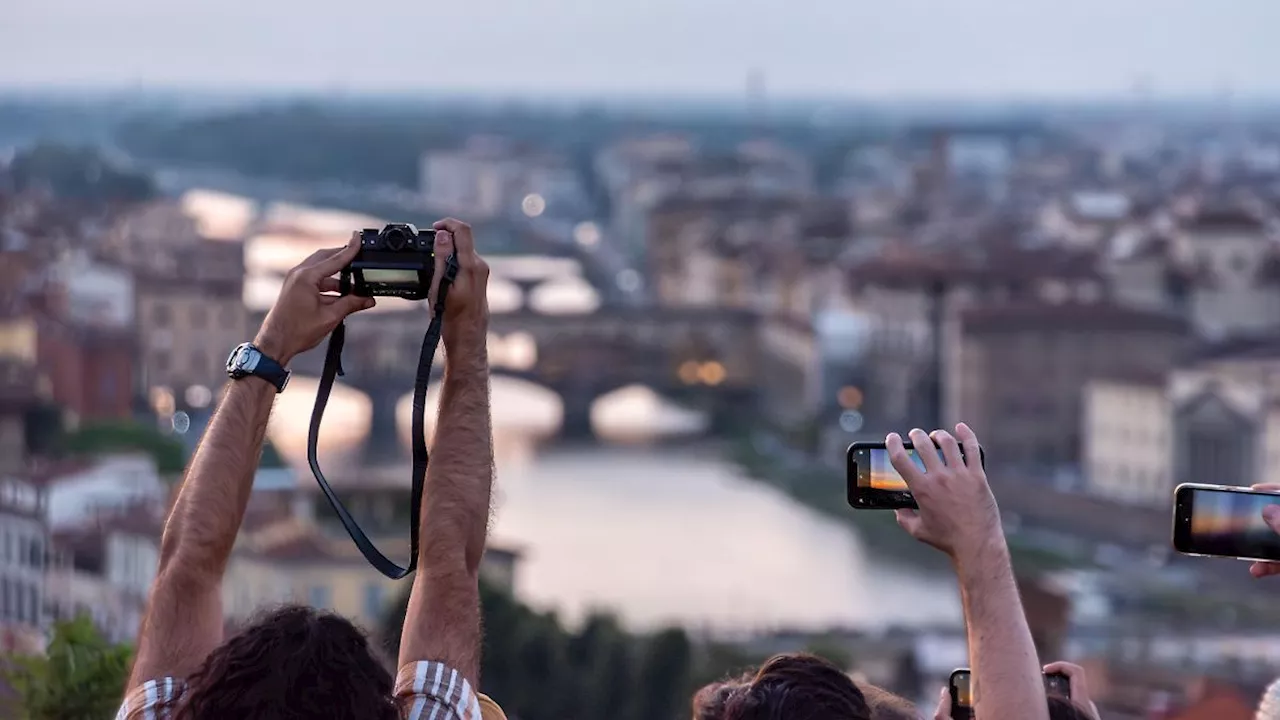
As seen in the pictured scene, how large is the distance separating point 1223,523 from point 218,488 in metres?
0.28

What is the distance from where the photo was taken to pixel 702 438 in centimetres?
1291

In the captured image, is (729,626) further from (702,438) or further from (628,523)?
(702,438)

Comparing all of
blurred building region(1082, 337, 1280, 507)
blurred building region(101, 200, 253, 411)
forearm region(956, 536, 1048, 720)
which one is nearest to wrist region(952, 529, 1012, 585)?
forearm region(956, 536, 1048, 720)

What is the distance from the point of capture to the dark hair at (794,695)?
742 mm

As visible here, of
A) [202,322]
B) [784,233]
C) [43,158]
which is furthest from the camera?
[43,158]

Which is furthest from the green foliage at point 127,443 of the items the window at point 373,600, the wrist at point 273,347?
the wrist at point 273,347

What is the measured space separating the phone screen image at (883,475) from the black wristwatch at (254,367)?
6.8 inches

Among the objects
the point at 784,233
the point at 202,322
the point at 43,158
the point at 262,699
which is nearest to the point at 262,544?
the point at 262,699

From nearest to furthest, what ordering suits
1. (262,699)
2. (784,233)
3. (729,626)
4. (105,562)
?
(262,699) < (105,562) < (729,626) < (784,233)

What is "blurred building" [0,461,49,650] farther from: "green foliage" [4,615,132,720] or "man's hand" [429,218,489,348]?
"man's hand" [429,218,489,348]

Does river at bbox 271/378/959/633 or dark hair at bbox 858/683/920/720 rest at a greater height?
dark hair at bbox 858/683/920/720

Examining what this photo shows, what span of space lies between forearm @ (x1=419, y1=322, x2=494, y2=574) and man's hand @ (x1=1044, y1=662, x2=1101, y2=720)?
17 centimetres

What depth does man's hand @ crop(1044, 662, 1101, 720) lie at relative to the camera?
815 mm

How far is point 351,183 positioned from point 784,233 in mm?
13080
